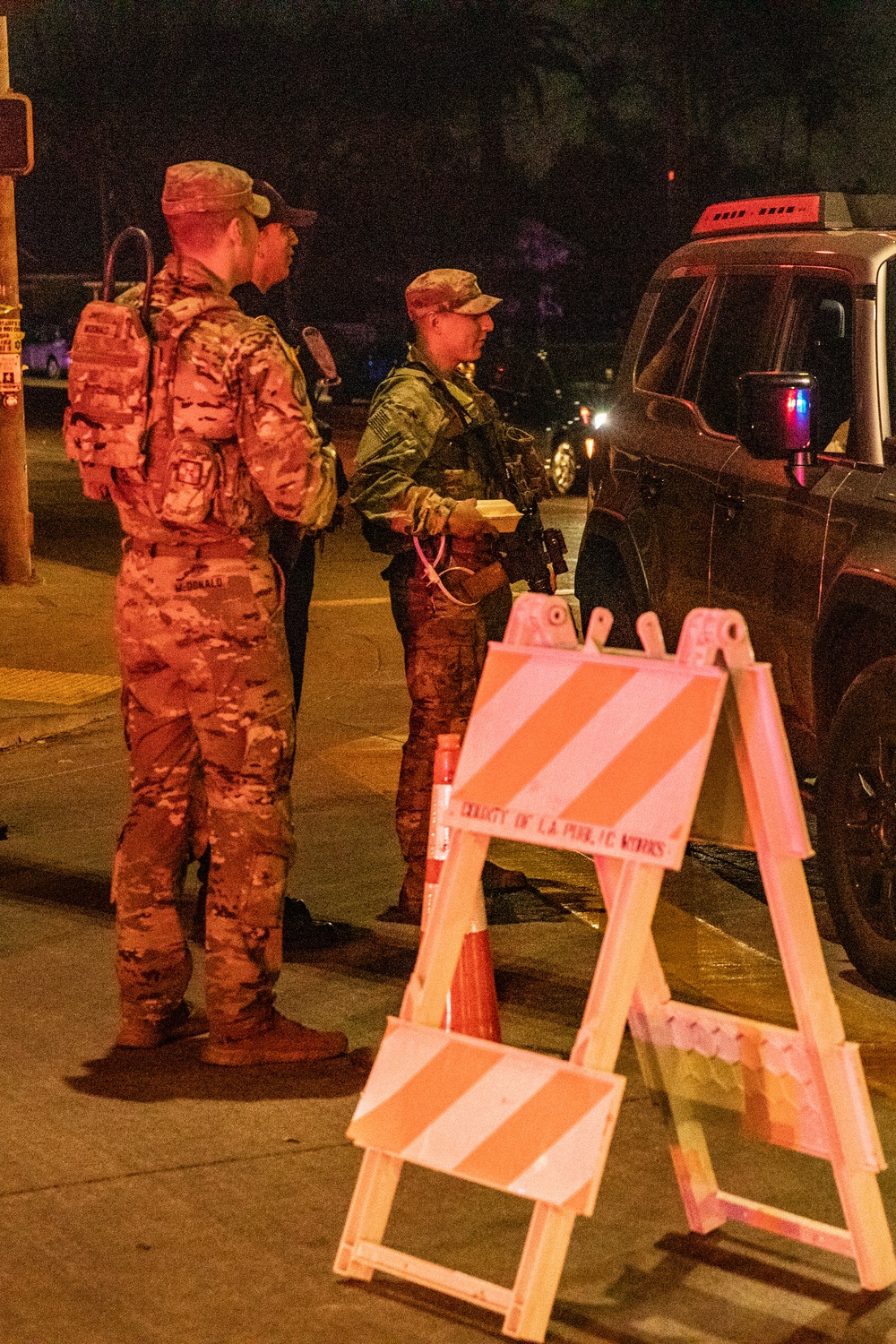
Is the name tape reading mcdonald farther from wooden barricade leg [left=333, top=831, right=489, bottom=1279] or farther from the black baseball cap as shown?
the black baseball cap

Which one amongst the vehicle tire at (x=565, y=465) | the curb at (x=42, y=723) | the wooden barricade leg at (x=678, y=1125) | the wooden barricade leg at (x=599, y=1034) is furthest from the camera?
the vehicle tire at (x=565, y=465)

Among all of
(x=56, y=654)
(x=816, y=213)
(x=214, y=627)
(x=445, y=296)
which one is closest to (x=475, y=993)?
(x=214, y=627)

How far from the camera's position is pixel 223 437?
5113mm

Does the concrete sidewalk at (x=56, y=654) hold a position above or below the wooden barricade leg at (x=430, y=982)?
below

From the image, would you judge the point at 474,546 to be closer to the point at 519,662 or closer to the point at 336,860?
the point at 336,860

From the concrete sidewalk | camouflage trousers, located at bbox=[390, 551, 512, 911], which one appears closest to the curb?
the concrete sidewalk

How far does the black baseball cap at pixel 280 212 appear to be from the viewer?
18.5ft

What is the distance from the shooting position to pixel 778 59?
4103 cm

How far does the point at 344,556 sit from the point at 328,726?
7.31 meters

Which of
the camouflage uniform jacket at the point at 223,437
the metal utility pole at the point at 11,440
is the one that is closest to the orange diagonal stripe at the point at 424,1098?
the camouflage uniform jacket at the point at 223,437

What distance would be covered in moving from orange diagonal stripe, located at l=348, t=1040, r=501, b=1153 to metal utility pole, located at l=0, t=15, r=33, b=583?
33.6ft

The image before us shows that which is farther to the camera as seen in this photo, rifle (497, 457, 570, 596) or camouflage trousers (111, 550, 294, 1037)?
rifle (497, 457, 570, 596)

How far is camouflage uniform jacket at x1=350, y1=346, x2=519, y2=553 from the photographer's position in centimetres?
638

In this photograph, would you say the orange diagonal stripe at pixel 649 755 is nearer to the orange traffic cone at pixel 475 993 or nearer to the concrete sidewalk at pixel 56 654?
the orange traffic cone at pixel 475 993
